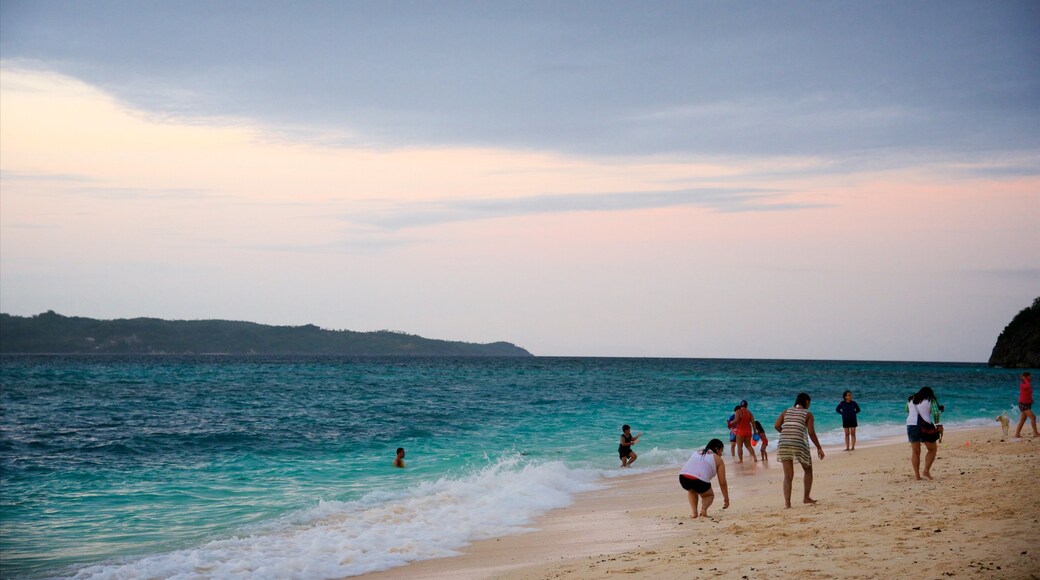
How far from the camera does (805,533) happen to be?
9203mm

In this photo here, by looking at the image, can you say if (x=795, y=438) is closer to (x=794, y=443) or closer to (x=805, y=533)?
(x=794, y=443)

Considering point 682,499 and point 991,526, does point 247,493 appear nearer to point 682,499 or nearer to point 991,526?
point 682,499

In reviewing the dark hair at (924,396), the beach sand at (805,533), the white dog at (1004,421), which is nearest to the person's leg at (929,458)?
the beach sand at (805,533)

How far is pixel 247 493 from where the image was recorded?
51.2 feet

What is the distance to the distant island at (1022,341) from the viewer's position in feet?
336

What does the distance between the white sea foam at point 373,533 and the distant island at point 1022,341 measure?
10717 centimetres

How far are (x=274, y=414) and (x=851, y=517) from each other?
26959 mm

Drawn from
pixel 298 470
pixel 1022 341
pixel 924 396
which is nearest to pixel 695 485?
pixel 924 396

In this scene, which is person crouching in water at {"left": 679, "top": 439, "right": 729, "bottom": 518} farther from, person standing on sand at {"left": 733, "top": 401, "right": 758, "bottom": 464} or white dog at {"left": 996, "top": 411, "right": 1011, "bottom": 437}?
white dog at {"left": 996, "top": 411, "right": 1011, "bottom": 437}

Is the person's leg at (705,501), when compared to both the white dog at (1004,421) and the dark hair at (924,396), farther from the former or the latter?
the white dog at (1004,421)

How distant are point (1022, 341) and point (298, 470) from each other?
4451 inches

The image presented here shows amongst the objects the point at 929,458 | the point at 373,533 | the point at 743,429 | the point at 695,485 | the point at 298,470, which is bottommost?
the point at 298,470

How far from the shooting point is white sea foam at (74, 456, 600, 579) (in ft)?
32.5

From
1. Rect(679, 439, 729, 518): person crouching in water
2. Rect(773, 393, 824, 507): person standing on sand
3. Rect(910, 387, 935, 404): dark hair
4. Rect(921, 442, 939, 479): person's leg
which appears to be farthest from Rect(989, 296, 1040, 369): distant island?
Rect(679, 439, 729, 518): person crouching in water
